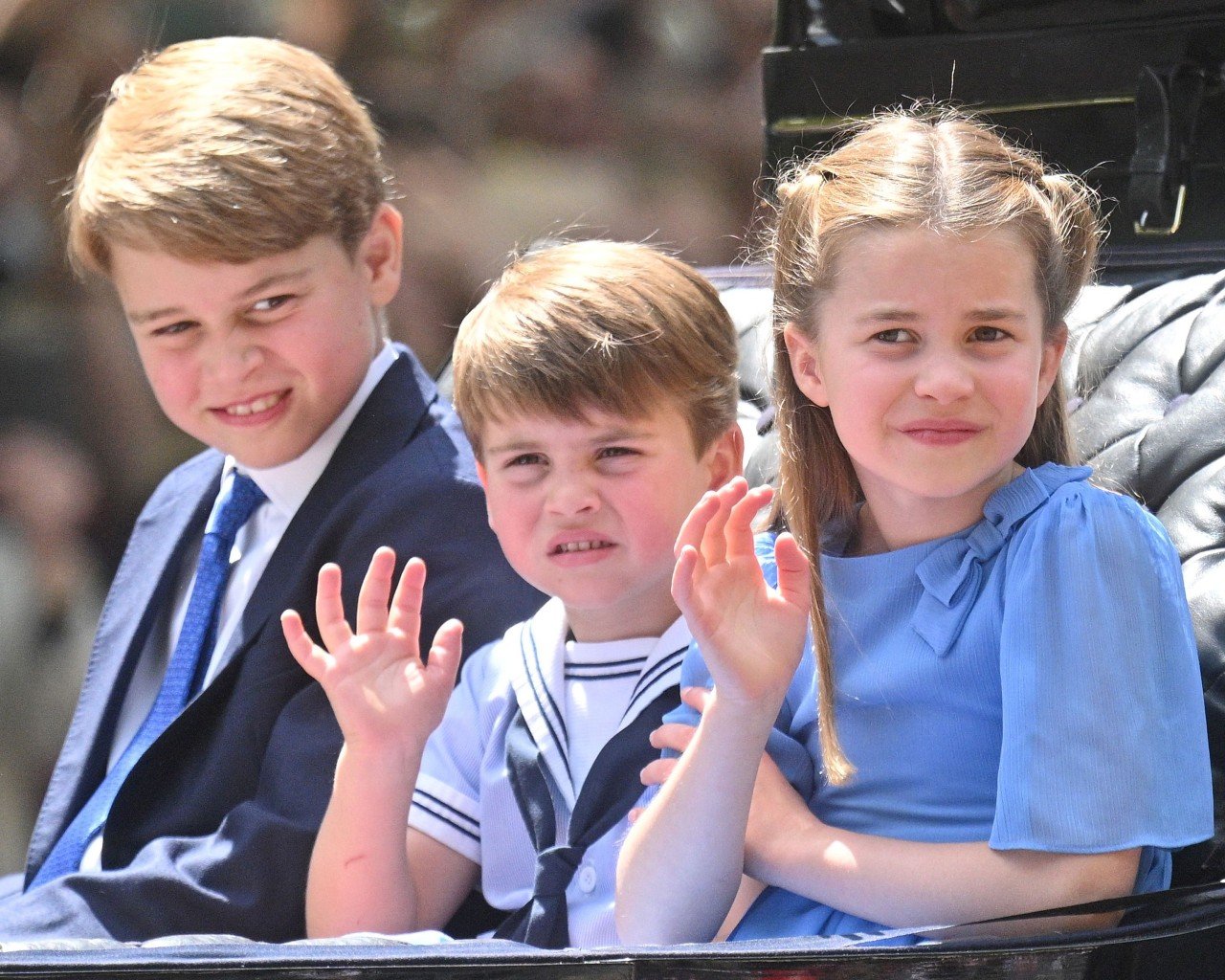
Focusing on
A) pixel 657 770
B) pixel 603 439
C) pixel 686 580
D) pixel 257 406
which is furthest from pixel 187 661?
pixel 686 580

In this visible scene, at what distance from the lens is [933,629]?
1.32 meters

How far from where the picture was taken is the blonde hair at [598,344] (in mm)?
1549

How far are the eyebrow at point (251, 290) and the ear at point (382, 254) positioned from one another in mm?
131

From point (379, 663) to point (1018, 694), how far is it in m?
0.60

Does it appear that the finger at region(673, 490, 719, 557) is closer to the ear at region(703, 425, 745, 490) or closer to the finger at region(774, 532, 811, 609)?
the finger at region(774, 532, 811, 609)

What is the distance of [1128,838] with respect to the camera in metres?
1.18

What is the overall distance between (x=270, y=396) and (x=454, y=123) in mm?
1614

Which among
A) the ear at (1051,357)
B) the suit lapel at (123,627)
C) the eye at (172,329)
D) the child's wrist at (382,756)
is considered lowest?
the suit lapel at (123,627)

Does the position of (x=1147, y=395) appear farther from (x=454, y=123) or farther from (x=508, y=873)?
(x=454, y=123)

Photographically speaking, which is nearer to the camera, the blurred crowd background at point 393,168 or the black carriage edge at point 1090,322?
the black carriage edge at point 1090,322

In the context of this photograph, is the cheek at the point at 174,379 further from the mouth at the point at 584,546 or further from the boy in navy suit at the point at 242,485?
the mouth at the point at 584,546

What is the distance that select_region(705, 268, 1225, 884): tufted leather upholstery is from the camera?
4.70 feet

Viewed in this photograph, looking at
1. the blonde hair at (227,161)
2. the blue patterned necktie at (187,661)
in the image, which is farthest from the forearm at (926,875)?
the blonde hair at (227,161)

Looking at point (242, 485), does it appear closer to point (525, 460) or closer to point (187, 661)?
point (187, 661)
